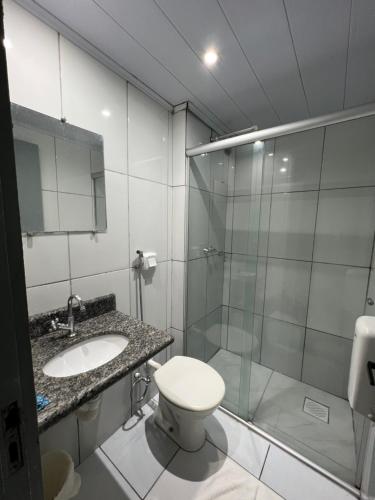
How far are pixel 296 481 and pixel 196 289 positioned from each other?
1285mm

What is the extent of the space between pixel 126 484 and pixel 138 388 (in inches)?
19.8

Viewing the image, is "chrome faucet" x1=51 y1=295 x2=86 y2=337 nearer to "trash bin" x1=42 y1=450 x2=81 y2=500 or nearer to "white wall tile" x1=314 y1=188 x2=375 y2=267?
"trash bin" x1=42 y1=450 x2=81 y2=500

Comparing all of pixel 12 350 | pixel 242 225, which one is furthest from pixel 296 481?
pixel 242 225

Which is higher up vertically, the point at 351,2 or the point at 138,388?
the point at 351,2

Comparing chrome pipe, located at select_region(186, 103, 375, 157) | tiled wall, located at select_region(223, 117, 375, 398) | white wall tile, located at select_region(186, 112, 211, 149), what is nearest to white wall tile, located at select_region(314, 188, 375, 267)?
tiled wall, located at select_region(223, 117, 375, 398)

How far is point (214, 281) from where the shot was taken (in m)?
2.15

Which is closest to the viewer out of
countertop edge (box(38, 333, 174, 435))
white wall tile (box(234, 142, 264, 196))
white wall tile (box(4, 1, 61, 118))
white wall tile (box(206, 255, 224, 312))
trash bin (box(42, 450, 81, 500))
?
countertop edge (box(38, 333, 174, 435))

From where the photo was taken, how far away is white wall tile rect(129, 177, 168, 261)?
1422mm

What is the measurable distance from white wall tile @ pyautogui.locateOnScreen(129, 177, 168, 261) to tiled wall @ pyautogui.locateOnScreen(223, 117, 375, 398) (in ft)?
2.29

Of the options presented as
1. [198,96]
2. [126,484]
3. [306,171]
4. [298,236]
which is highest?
[198,96]

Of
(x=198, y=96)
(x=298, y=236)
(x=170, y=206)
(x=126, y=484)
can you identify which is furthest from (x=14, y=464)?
(x=298, y=236)

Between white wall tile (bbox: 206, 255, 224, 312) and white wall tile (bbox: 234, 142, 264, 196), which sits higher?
white wall tile (bbox: 234, 142, 264, 196)

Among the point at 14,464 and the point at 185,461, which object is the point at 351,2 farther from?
the point at 185,461

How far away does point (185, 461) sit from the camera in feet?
4.18
